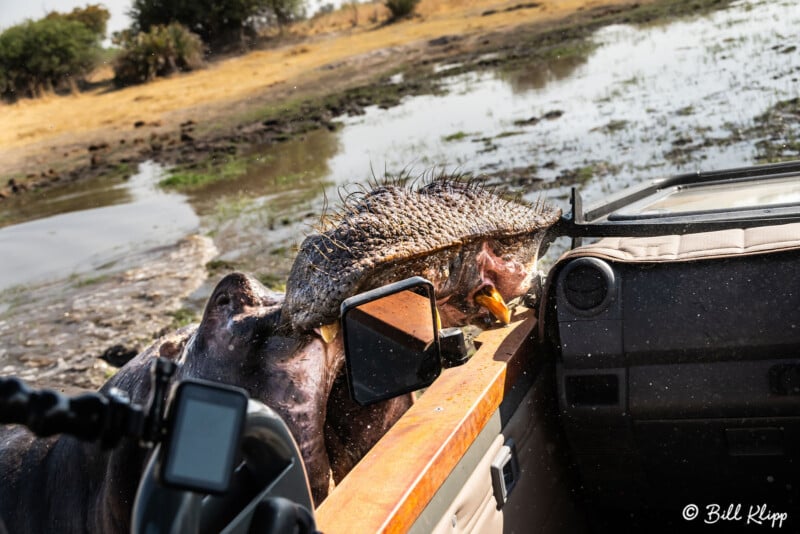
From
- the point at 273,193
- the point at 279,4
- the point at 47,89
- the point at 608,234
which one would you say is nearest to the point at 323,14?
the point at 279,4

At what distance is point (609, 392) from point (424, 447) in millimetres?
686

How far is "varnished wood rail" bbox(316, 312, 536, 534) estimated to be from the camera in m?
1.73

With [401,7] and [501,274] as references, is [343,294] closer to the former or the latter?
[501,274]

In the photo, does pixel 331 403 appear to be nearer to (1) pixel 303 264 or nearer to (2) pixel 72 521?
(1) pixel 303 264

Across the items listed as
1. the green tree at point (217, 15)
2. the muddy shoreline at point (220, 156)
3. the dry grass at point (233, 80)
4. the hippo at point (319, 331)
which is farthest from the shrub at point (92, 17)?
the hippo at point (319, 331)

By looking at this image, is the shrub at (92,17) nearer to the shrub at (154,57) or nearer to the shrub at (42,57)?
the shrub at (42,57)

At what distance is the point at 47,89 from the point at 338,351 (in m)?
32.1

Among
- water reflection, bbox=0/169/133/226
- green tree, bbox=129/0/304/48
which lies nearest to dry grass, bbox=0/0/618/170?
green tree, bbox=129/0/304/48

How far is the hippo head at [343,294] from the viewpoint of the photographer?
230 cm

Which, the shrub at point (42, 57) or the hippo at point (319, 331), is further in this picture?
the shrub at point (42, 57)

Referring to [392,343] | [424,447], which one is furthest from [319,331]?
[424,447]

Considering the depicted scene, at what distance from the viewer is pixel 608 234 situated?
9.04 ft

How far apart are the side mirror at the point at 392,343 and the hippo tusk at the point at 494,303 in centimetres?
61

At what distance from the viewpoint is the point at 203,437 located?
0.95m
